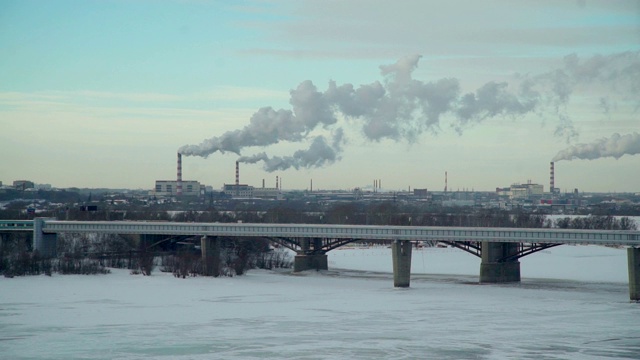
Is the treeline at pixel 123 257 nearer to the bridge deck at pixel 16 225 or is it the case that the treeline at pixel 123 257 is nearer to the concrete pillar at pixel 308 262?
the bridge deck at pixel 16 225

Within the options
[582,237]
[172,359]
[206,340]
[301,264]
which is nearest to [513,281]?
[582,237]

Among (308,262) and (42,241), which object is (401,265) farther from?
(42,241)

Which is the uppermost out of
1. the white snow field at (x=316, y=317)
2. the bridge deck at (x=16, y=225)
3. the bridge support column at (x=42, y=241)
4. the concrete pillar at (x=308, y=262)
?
the bridge deck at (x=16, y=225)

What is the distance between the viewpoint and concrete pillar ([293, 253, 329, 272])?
3312 inches

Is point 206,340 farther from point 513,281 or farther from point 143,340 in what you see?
point 513,281

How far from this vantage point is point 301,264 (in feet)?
276

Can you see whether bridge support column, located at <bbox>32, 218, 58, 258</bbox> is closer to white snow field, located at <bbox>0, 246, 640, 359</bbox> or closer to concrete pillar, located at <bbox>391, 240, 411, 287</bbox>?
white snow field, located at <bbox>0, 246, 640, 359</bbox>

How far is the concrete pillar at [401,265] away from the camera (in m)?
68.2

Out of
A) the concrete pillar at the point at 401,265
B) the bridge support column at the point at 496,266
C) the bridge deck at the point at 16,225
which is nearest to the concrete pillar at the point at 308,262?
the concrete pillar at the point at 401,265

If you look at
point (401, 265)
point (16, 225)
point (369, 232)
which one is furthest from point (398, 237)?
point (16, 225)

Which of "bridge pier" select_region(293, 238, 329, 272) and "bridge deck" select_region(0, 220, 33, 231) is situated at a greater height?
"bridge deck" select_region(0, 220, 33, 231)

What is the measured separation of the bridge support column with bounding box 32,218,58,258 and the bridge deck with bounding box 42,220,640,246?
0.58 metres

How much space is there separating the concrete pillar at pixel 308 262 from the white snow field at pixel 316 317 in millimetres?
4152

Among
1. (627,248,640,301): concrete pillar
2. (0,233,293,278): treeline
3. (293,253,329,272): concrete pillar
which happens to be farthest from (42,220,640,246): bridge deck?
(293,253,329,272): concrete pillar
